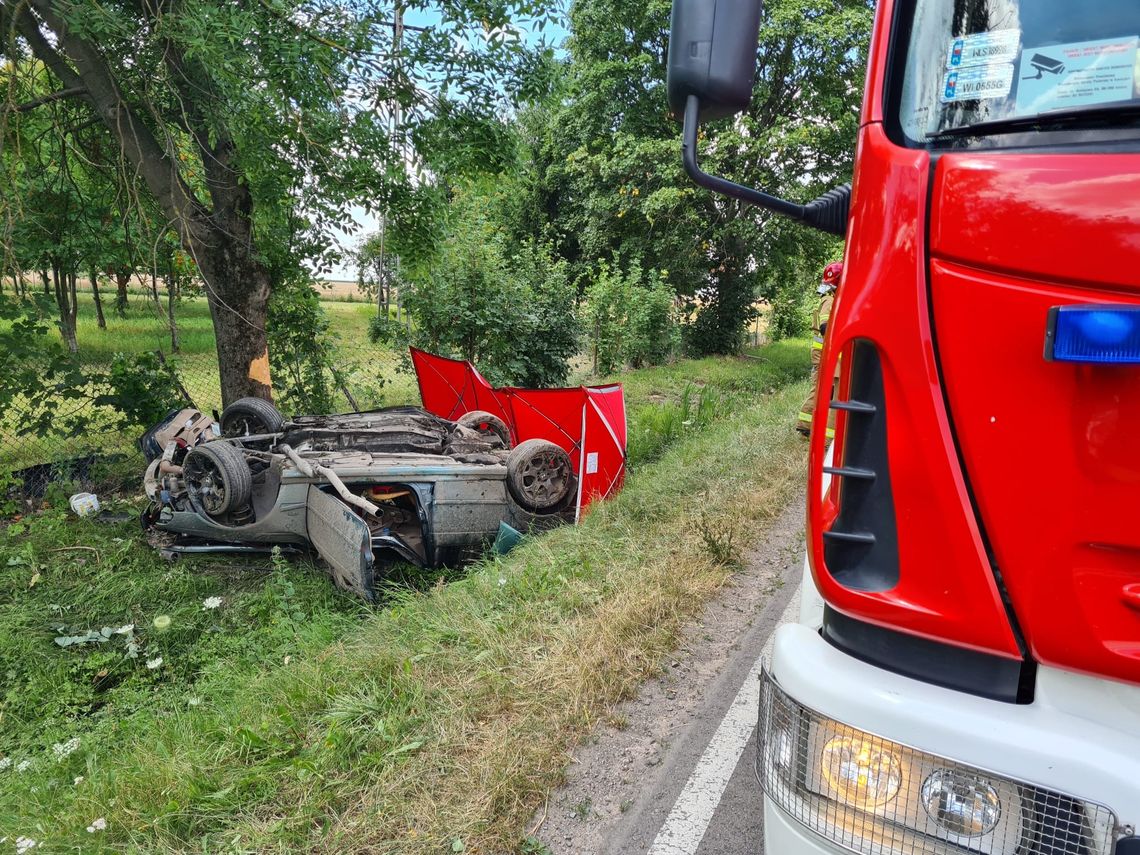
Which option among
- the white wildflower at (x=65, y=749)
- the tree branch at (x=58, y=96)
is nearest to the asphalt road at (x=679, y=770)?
the white wildflower at (x=65, y=749)

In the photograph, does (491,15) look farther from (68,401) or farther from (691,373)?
(691,373)

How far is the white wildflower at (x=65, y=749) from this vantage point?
3664 mm

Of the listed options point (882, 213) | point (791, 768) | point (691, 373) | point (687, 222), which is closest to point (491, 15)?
point (882, 213)

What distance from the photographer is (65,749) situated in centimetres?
371

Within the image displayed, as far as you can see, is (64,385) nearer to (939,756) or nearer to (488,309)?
(488,309)

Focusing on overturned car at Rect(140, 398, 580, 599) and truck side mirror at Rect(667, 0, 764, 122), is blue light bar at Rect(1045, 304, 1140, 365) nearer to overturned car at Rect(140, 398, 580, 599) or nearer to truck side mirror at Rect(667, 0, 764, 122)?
truck side mirror at Rect(667, 0, 764, 122)

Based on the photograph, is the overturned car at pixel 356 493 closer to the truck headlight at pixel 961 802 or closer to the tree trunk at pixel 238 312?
the tree trunk at pixel 238 312

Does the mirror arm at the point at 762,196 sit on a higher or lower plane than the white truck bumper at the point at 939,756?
higher

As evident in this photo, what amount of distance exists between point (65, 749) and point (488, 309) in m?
8.17

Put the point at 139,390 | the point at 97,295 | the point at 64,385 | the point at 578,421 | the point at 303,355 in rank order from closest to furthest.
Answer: the point at 578,421, the point at 64,385, the point at 139,390, the point at 303,355, the point at 97,295

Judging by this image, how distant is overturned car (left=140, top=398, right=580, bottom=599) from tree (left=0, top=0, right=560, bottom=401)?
5.20ft

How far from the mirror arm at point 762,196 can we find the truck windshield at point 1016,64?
355 mm

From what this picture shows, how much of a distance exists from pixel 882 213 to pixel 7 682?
5.63m

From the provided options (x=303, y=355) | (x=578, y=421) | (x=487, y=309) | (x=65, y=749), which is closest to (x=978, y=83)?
(x=65, y=749)
